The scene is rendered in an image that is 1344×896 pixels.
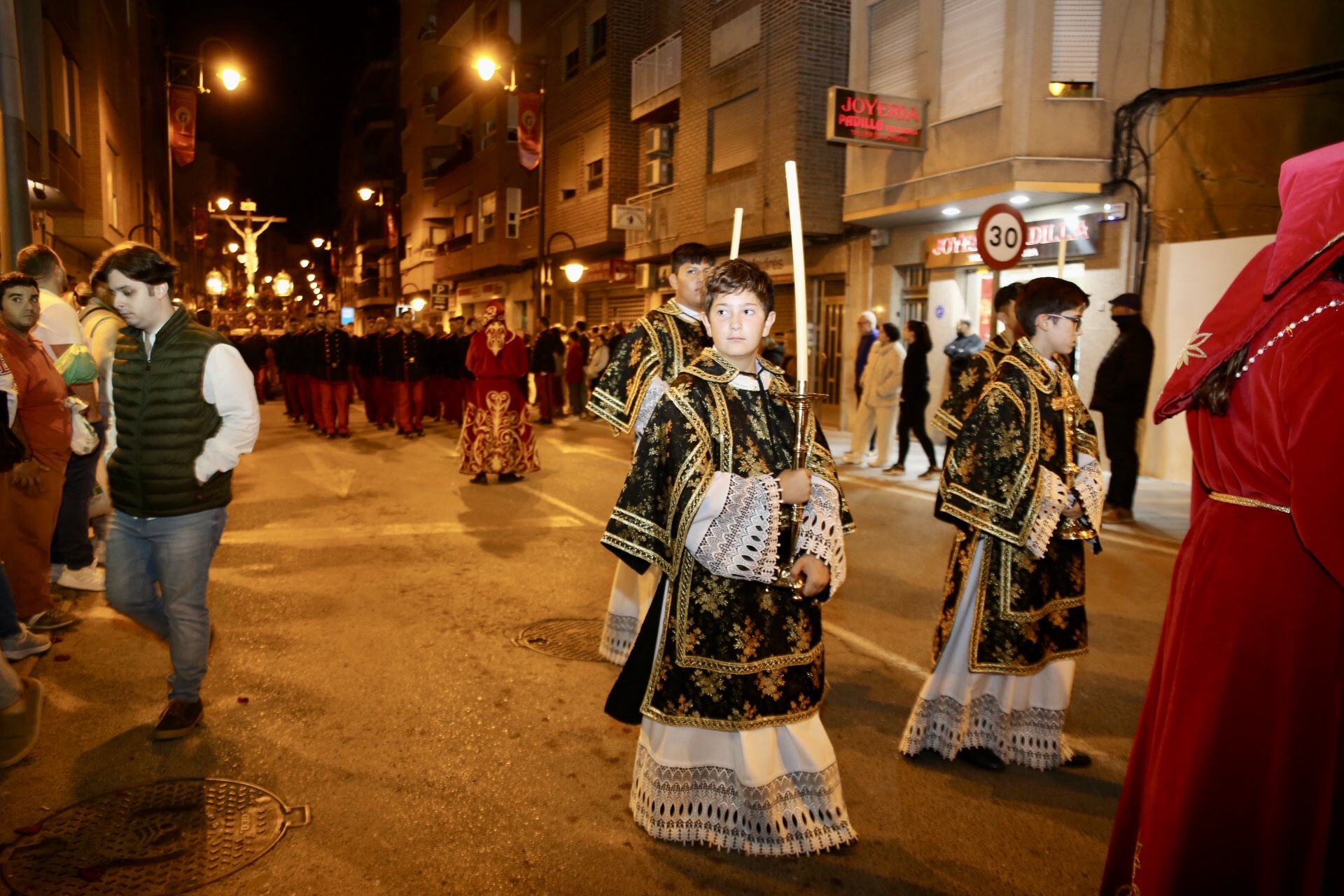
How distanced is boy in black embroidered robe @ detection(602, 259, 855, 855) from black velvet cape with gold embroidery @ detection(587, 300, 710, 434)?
5.82 ft

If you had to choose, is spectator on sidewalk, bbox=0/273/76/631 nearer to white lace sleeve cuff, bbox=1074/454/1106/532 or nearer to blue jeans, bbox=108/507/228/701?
blue jeans, bbox=108/507/228/701

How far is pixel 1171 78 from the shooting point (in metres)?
13.9

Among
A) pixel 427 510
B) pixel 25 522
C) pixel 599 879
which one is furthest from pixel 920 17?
pixel 599 879

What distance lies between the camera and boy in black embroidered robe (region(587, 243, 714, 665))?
516cm

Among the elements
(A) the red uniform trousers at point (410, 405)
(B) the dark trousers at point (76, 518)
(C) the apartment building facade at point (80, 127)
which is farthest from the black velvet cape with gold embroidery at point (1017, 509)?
(A) the red uniform trousers at point (410, 405)

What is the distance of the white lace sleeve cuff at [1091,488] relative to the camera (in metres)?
4.12

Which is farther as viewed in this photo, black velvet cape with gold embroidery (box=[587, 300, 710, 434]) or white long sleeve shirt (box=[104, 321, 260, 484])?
black velvet cape with gold embroidery (box=[587, 300, 710, 434])

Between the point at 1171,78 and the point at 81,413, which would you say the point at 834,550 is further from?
the point at 1171,78

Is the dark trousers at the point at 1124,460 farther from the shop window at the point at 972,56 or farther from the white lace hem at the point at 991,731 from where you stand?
the shop window at the point at 972,56

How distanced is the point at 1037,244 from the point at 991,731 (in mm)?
12408

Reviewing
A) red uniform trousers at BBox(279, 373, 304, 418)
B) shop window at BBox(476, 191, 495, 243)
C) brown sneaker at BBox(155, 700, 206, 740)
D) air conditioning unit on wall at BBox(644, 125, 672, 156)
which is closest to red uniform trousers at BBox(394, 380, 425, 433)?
red uniform trousers at BBox(279, 373, 304, 418)

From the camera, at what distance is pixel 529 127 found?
2559 centimetres

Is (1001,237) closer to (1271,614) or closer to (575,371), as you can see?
(1271,614)

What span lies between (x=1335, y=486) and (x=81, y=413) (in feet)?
21.1
